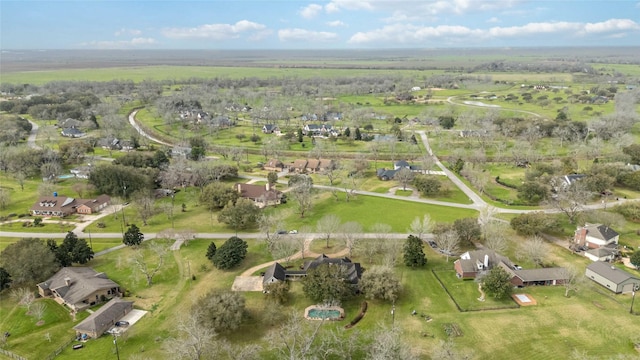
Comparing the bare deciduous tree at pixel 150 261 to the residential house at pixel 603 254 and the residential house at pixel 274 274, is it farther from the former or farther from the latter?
the residential house at pixel 603 254

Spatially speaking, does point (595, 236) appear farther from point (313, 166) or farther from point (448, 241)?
point (313, 166)

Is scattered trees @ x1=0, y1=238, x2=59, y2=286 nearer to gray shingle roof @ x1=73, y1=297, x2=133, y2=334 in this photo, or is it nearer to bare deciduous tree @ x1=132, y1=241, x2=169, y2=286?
bare deciduous tree @ x1=132, y1=241, x2=169, y2=286

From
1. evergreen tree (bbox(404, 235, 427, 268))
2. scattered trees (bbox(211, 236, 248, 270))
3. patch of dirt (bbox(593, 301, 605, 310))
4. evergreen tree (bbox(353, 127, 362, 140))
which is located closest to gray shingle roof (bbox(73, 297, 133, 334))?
scattered trees (bbox(211, 236, 248, 270))

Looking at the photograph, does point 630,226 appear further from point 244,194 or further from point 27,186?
point 27,186

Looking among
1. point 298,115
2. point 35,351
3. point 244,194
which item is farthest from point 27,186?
point 298,115

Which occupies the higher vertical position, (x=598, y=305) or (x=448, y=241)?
A: (x=448, y=241)

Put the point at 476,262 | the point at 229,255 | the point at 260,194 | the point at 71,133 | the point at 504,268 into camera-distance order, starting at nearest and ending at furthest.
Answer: the point at 504,268 < the point at 476,262 < the point at 229,255 < the point at 260,194 < the point at 71,133

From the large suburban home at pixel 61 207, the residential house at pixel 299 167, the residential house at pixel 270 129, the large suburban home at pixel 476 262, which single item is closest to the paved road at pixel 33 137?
the large suburban home at pixel 61 207

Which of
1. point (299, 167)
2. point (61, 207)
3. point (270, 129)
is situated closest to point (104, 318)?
point (61, 207)
